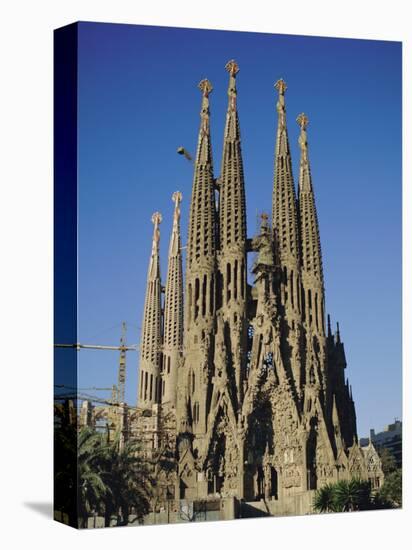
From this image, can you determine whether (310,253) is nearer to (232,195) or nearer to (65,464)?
(232,195)

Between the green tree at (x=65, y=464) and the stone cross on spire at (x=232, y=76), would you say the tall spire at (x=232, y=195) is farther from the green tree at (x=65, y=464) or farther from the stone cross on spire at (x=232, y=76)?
the green tree at (x=65, y=464)

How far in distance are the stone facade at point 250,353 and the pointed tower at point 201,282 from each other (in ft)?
0.09

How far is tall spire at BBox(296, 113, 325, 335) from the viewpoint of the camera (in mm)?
31281

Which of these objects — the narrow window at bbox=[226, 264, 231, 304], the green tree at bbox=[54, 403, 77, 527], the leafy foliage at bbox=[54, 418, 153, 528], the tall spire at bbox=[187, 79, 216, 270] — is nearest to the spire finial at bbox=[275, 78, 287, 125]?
the tall spire at bbox=[187, 79, 216, 270]

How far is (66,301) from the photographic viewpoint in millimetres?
26094

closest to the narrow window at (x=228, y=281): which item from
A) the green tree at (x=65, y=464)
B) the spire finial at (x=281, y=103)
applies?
the spire finial at (x=281, y=103)

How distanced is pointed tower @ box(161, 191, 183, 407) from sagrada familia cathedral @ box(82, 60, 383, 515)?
0.16ft

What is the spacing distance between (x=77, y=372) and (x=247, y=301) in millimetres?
Answer: 7205

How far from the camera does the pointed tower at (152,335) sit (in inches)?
1150

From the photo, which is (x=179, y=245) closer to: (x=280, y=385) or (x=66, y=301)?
(x=280, y=385)

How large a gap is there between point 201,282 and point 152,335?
1606 mm

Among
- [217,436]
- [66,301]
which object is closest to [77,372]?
[66,301]

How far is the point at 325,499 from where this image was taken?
29016 millimetres

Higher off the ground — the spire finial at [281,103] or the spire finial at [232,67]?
the spire finial at [232,67]
